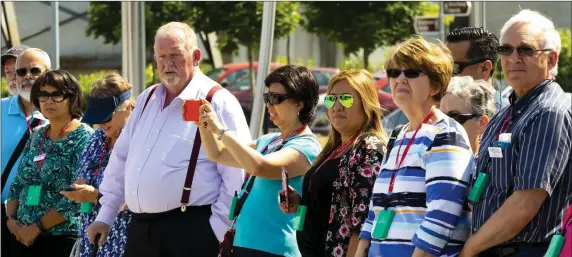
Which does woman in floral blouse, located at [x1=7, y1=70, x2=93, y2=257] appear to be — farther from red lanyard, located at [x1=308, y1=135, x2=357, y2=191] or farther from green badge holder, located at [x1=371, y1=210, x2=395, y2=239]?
green badge holder, located at [x1=371, y1=210, x2=395, y2=239]

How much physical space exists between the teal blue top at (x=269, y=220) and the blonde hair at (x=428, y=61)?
1.06 metres

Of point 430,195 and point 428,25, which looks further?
point 428,25

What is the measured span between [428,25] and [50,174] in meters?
11.6

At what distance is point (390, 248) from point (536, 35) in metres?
0.96

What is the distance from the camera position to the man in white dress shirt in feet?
17.6

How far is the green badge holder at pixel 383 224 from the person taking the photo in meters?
3.96

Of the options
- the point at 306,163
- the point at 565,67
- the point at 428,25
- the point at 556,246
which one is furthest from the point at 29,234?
the point at 565,67

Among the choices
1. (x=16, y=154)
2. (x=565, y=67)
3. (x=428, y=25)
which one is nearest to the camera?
(x=16, y=154)

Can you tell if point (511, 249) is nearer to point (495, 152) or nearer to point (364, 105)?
point (495, 152)

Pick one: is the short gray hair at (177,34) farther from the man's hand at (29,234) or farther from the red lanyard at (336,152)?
the man's hand at (29,234)

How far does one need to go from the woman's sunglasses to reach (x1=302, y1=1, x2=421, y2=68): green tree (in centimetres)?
1800

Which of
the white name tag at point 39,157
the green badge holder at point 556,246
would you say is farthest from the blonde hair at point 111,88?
the green badge holder at point 556,246

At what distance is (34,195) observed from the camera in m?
6.71

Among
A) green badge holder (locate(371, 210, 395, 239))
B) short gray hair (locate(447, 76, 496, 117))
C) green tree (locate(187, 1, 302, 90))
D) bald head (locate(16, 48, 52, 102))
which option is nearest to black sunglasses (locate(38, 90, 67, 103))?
bald head (locate(16, 48, 52, 102))
